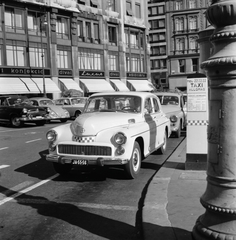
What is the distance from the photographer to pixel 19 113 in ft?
59.3

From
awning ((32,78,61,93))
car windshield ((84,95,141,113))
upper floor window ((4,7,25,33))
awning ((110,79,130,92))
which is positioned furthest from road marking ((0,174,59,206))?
awning ((110,79,130,92))

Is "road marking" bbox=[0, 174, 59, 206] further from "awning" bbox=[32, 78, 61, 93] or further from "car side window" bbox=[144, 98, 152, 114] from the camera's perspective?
"awning" bbox=[32, 78, 61, 93]

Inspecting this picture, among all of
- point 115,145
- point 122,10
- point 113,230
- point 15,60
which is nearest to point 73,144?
point 115,145

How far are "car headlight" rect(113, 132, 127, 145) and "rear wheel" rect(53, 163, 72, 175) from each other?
4.82ft

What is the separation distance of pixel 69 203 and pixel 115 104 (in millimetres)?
3216

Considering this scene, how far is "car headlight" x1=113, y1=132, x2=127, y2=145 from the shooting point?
20.4 ft

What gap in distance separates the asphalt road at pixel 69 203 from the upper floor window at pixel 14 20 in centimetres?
2950

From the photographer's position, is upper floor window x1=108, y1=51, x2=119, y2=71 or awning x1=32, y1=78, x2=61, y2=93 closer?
awning x1=32, y1=78, x2=61, y2=93

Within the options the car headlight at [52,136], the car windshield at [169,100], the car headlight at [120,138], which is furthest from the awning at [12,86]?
the car headlight at [120,138]

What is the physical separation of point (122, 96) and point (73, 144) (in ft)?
6.76

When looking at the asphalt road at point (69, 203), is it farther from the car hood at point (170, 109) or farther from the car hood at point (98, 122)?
the car hood at point (170, 109)

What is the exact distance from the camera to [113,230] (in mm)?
4125

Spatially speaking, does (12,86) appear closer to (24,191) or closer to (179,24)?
(24,191)

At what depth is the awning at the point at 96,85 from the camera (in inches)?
1571
